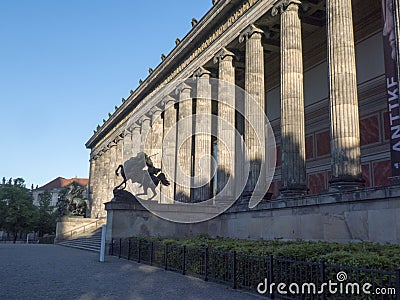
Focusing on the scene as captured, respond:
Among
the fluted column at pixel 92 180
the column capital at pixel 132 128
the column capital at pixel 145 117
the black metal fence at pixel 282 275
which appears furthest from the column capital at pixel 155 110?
the fluted column at pixel 92 180

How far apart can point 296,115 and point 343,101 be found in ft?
9.94

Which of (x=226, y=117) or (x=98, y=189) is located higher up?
(x=226, y=117)

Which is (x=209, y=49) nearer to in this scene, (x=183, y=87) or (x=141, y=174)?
(x=183, y=87)

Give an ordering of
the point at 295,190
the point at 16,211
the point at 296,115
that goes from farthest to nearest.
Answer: the point at 16,211
the point at 296,115
the point at 295,190

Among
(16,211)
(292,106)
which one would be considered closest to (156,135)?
(292,106)

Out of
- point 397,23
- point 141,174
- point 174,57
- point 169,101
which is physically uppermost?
point 174,57

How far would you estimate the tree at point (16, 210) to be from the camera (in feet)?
189

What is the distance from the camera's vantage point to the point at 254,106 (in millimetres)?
21094

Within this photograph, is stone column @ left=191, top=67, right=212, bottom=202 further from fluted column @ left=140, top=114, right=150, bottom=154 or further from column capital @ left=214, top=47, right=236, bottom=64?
fluted column @ left=140, top=114, right=150, bottom=154

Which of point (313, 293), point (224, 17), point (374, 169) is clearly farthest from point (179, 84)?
point (313, 293)

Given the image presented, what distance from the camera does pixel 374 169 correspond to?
20.7 meters

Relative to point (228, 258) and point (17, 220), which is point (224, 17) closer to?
point (228, 258)

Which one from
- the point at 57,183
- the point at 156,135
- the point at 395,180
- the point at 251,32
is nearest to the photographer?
the point at 395,180

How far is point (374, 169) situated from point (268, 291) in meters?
14.2
